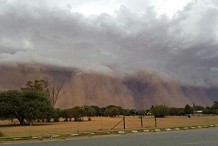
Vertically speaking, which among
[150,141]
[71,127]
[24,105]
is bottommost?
[150,141]

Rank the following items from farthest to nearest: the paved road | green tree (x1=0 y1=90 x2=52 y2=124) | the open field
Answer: green tree (x1=0 y1=90 x2=52 y2=124)
the open field
the paved road

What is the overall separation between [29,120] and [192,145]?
111209mm

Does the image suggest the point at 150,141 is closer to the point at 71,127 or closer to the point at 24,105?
the point at 71,127

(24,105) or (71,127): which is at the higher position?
(24,105)

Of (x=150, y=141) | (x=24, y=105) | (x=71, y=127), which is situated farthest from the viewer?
(x=24, y=105)

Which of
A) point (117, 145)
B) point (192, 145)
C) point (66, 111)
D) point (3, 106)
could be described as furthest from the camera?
point (66, 111)

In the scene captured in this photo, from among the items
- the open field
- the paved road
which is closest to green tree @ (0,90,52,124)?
the open field

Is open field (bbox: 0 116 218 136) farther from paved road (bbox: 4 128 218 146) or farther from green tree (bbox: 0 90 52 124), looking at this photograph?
paved road (bbox: 4 128 218 146)

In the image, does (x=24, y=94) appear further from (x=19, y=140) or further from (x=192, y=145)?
(x=192, y=145)

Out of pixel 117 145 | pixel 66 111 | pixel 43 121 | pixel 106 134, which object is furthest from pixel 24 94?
pixel 117 145

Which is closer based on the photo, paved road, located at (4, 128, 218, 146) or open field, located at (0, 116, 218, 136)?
paved road, located at (4, 128, 218, 146)

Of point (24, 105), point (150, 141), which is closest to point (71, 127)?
point (24, 105)

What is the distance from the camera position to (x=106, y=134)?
8262cm

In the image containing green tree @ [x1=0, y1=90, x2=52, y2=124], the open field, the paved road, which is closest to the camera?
the paved road
